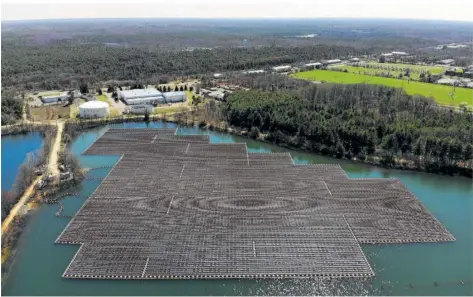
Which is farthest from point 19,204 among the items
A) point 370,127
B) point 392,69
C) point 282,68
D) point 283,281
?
point 392,69

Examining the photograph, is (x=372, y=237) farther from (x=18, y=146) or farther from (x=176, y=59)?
(x=176, y=59)

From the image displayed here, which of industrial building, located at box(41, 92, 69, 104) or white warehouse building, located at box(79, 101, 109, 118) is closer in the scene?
white warehouse building, located at box(79, 101, 109, 118)

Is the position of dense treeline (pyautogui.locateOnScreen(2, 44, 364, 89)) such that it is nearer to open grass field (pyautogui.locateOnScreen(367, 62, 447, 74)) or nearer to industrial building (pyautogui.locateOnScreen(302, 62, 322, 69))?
industrial building (pyautogui.locateOnScreen(302, 62, 322, 69))

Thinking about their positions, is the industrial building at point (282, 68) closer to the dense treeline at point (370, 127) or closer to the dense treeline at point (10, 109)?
the dense treeline at point (370, 127)

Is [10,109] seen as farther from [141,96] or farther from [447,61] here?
[447,61]

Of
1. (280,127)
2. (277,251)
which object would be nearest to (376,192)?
(277,251)

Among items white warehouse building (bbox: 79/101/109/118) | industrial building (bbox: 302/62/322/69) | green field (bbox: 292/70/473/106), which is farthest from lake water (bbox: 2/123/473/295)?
industrial building (bbox: 302/62/322/69)
